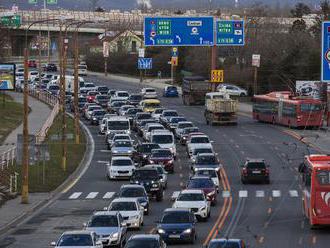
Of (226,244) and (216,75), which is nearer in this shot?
(226,244)

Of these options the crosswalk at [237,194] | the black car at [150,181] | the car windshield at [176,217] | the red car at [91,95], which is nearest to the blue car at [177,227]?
the car windshield at [176,217]

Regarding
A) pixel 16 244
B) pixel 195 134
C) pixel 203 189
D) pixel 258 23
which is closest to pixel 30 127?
pixel 195 134

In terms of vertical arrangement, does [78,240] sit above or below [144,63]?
below

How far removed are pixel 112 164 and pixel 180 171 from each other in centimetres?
550

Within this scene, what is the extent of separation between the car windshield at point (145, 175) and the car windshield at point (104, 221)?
16036mm

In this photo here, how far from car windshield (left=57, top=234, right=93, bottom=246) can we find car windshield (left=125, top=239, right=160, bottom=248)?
4.37 feet

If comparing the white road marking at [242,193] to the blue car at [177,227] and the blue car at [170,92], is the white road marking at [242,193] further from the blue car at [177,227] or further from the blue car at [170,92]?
the blue car at [170,92]

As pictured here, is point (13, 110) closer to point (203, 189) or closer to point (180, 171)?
point (180, 171)

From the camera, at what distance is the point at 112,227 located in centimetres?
3662

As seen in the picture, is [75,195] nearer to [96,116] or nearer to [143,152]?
[143,152]

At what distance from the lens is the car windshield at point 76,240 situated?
3250 cm

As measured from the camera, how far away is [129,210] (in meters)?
41.5

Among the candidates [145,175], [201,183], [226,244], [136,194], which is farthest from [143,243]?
[145,175]

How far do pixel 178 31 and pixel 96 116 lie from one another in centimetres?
1165
